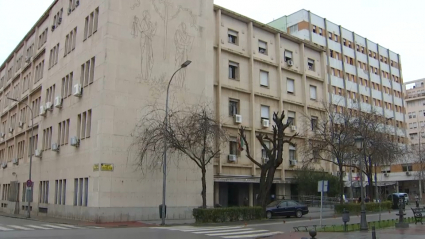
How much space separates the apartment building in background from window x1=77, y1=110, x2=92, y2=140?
3639cm

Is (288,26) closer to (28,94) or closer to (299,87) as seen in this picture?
(299,87)

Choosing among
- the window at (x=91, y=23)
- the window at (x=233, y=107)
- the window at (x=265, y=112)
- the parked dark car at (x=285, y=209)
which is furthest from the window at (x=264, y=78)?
the window at (x=91, y=23)

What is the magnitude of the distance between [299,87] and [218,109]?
12.9 metres

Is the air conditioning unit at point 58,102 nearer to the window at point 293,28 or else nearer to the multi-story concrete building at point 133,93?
the multi-story concrete building at point 133,93

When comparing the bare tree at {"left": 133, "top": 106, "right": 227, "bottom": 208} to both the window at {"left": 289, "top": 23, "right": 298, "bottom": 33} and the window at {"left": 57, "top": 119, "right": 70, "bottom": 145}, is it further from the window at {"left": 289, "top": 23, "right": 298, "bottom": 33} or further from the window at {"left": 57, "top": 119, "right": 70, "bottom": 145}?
the window at {"left": 289, "top": 23, "right": 298, "bottom": 33}

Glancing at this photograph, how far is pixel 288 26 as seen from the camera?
60250 mm

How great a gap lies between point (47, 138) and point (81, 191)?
A: 10671 millimetres

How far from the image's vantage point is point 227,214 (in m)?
25.1

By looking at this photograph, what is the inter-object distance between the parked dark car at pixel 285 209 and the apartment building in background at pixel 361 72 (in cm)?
2579

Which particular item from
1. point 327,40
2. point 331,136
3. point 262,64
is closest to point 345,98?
point 327,40

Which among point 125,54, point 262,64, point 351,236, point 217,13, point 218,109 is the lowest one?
point 351,236

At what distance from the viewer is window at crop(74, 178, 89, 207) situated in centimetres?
2725

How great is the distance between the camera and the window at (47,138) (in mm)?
35500

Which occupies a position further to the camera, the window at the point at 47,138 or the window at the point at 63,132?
the window at the point at 47,138
